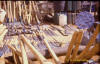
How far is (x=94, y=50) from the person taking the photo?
8.65ft

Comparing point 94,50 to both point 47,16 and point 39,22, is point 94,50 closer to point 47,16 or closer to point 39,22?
point 39,22

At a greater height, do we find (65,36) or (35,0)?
(35,0)

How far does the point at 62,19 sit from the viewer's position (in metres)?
11.4

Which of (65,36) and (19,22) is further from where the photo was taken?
(19,22)

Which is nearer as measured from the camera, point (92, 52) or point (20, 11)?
point (92, 52)

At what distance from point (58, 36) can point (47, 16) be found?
4719 millimetres

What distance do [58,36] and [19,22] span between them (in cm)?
384

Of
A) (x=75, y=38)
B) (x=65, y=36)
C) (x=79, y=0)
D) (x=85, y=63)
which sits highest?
(x=79, y=0)

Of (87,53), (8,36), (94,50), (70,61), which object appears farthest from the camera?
(8,36)

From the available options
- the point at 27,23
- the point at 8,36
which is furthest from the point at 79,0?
the point at 8,36

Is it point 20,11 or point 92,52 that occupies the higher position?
point 20,11

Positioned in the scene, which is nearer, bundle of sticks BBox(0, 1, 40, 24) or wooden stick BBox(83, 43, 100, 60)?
wooden stick BBox(83, 43, 100, 60)

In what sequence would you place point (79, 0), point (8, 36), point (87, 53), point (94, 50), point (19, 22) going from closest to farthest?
point (94, 50), point (87, 53), point (8, 36), point (19, 22), point (79, 0)

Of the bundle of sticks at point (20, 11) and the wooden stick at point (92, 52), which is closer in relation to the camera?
the wooden stick at point (92, 52)
